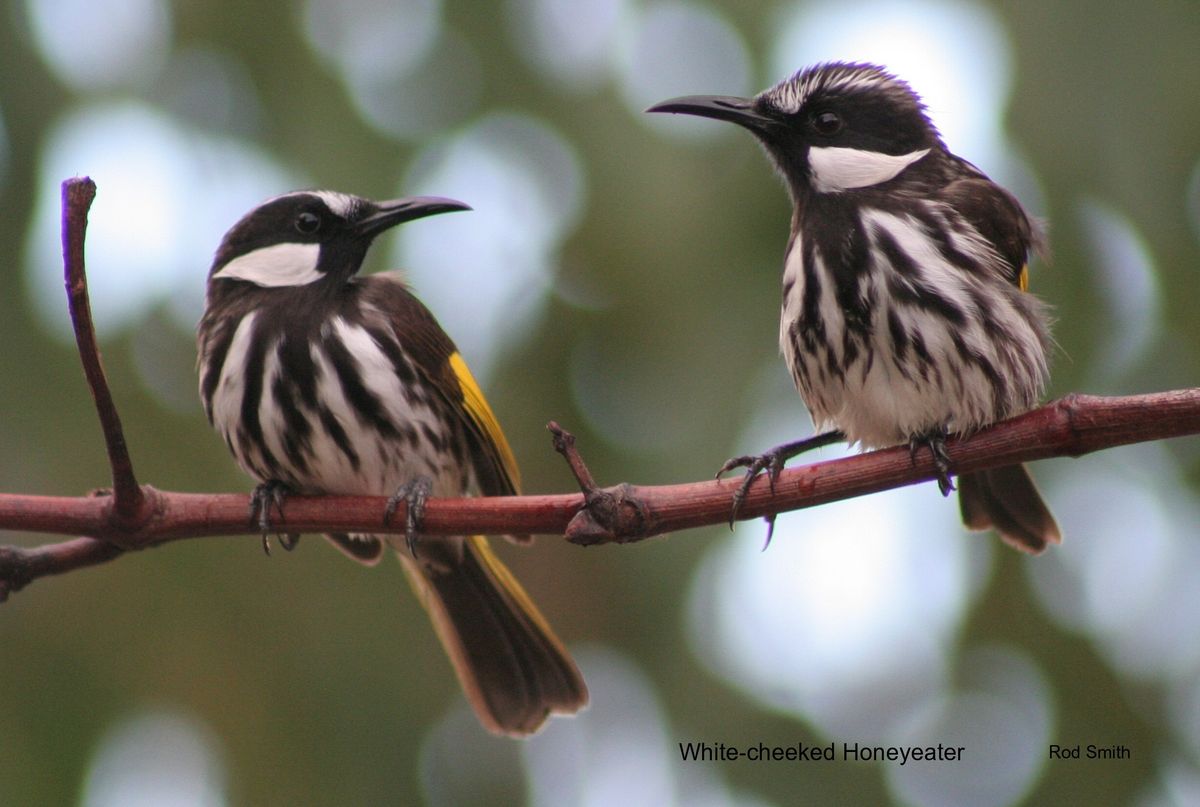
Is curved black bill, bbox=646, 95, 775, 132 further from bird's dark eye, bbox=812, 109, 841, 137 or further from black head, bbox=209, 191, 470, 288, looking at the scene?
black head, bbox=209, 191, 470, 288

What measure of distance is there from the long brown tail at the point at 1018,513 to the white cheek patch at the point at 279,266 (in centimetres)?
199

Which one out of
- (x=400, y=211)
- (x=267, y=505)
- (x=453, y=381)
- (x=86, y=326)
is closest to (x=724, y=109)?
(x=400, y=211)

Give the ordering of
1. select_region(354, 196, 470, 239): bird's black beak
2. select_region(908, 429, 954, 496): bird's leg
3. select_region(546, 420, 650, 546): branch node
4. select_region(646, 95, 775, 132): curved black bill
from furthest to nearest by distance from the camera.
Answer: select_region(354, 196, 470, 239): bird's black beak → select_region(646, 95, 775, 132): curved black bill → select_region(908, 429, 954, 496): bird's leg → select_region(546, 420, 650, 546): branch node

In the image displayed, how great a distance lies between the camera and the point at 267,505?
3375 millimetres

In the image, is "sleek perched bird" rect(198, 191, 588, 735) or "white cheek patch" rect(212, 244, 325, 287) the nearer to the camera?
"sleek perched bird" rect(198, 191, 588, 735)

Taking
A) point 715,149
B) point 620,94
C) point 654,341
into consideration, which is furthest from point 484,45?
point 654,341

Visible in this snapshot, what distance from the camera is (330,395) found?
3.66 metres

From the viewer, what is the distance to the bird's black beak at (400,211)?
3.75 meters

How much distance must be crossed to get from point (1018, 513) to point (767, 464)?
3.36 ft

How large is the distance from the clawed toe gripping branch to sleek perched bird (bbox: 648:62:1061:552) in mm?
237

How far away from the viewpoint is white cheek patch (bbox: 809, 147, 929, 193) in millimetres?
3639

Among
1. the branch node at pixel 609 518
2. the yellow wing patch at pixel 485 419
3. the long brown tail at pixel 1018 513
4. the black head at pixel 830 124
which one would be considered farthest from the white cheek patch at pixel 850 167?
the branch node at pixel 609 518

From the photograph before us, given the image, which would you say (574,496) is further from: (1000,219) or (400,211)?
(1000,219)

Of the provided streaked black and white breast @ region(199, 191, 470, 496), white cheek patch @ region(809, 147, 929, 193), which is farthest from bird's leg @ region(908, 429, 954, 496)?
streaked black and white breast @ region(199, 191, 470, 496)
